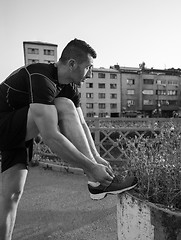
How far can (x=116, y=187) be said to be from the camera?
5.33 ft

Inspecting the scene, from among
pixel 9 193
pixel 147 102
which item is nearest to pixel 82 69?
pixel 9 193

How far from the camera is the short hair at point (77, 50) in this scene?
173 cm

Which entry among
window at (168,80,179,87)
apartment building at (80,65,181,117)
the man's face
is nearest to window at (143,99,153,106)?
apartment building at (80,65,181,117)

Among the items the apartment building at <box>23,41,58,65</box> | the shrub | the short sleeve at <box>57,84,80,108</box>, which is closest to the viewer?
the shrub

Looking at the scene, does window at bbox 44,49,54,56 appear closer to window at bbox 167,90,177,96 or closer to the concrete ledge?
window at bbox 167,90,177,96

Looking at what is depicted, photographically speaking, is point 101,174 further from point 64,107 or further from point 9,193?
point 9,193

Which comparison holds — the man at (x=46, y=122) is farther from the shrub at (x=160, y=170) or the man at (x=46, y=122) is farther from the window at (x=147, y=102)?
the window at (x=147, y=102)

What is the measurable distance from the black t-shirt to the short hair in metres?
0.16

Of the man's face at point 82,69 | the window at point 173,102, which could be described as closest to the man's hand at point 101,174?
the man's face at point 82,69

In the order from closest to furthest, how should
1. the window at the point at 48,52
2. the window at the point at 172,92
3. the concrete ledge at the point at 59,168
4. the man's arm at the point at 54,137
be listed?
1. the man's arm at the point at 54,137
2. the concrete ledge at the point at 59,168
3. the window at the point at 48,52
4. the window at the point at 172,92

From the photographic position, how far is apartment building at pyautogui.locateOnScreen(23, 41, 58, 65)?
44.5m

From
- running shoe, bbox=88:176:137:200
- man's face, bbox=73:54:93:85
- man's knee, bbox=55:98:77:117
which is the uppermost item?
man's face, bbox=73:54:93:85

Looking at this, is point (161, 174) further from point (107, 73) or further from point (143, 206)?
point (107, 73)

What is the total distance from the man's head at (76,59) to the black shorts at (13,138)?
0.43 meters
